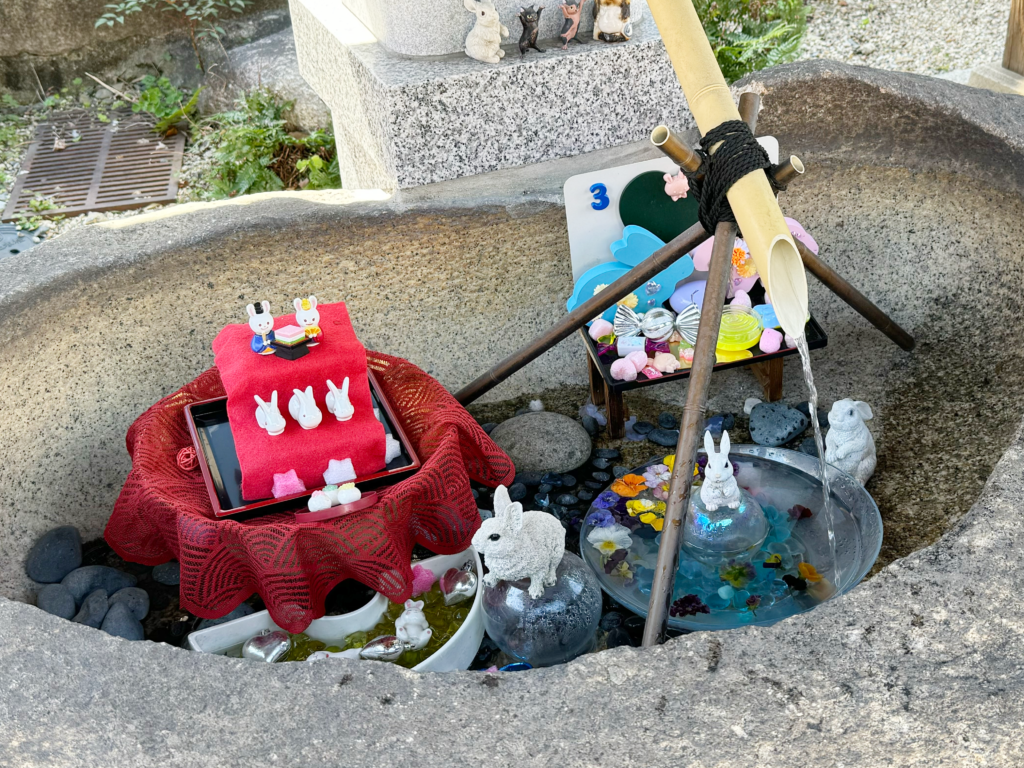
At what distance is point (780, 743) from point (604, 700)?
0.76 ft

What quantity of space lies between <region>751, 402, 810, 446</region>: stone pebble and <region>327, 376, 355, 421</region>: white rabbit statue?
1.06 m

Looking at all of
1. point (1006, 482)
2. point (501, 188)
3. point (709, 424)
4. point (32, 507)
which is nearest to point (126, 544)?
point (32, 507)

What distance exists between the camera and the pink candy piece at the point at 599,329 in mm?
2484

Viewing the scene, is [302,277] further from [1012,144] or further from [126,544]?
[1012,144]

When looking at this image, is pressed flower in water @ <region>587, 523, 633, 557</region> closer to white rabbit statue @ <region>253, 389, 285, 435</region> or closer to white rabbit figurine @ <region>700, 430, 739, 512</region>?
white rabbit figurine @ <region>700, 430, 739, 512</region>

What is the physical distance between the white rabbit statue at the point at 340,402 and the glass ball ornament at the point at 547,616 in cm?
49

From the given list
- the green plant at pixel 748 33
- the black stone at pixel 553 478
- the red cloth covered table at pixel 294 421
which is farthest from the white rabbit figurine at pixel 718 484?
the green plant at pixel 748 33

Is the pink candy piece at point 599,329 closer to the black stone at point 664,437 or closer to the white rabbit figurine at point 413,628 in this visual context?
the black stone at point 664,437

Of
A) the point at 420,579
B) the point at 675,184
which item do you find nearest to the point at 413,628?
the point at 420,579

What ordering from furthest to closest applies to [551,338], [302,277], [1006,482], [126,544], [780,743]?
[302,277]
[551,338]
[126,544]
[1006,482]
[780,743]

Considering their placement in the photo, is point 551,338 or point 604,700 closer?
point 604,700

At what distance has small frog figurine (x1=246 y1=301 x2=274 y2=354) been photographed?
6.79ft

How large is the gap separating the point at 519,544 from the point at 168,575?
38.9 inches

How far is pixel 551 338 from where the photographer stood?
231 cm
